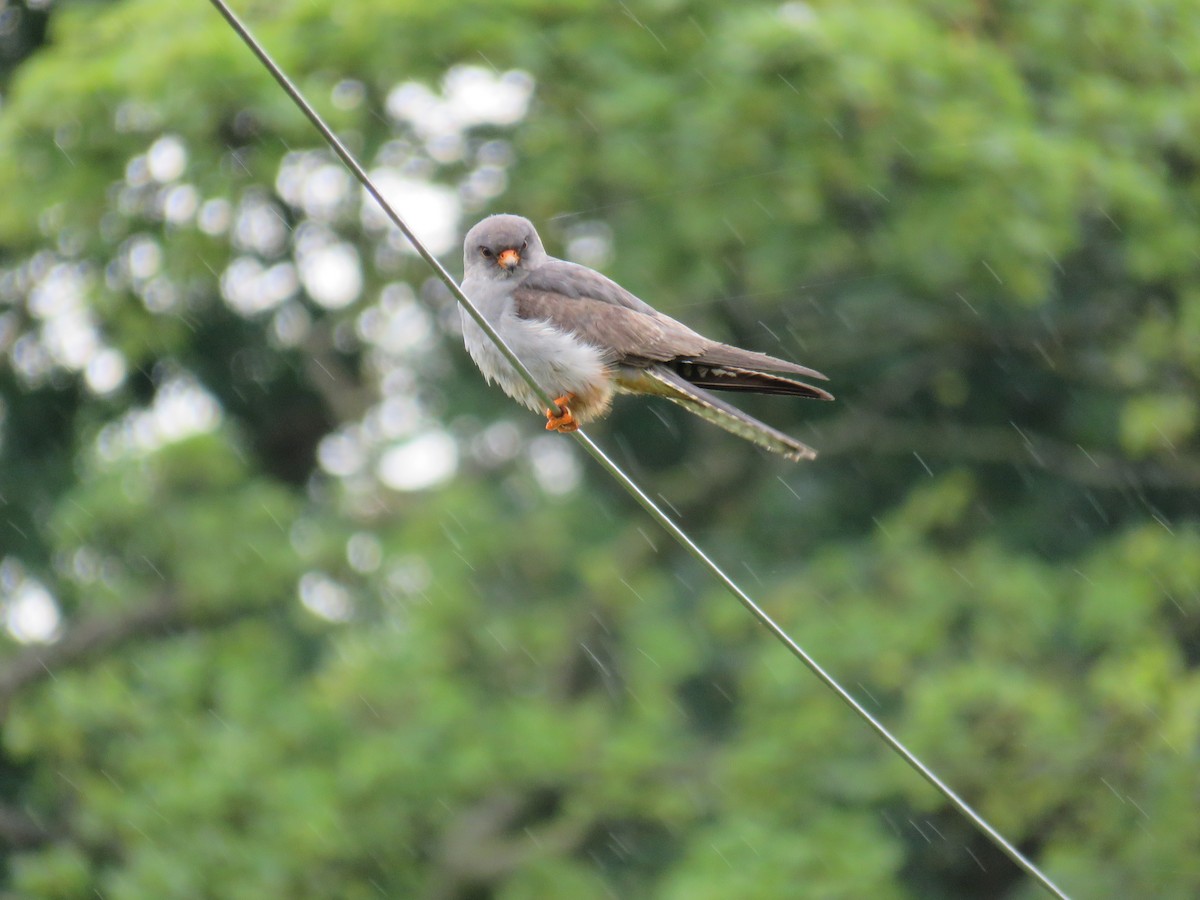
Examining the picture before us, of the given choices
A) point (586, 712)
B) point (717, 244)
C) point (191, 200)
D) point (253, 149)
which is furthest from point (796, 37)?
point (586, 712)

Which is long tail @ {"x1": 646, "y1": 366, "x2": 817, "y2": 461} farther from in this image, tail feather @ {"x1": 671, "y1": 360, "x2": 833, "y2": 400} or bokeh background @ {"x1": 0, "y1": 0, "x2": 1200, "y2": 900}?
bokeh background @ {"x1": 0, "y1": 0, "x2": 1200, "y2": 900}

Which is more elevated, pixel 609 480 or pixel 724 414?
pixel 724 414

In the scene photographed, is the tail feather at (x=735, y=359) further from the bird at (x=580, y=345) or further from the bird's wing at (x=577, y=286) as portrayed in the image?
the bird's wing at (x=577, y=286)

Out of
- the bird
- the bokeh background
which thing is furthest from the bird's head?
the bokeh background

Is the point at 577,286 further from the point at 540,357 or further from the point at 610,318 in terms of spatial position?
the point at 540,357

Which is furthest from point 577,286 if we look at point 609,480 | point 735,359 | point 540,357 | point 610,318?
point 609,480

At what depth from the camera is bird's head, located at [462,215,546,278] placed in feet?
15.2

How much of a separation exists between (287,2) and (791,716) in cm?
468

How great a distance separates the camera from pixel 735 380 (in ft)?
13.5

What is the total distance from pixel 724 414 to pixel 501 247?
1089mm

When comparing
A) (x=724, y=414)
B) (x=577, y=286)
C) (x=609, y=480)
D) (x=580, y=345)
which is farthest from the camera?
(x=609, y=480)

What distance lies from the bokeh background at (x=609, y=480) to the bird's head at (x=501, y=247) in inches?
101

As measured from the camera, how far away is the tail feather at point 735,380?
12.4 ft

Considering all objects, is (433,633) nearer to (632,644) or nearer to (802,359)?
(632,644)
